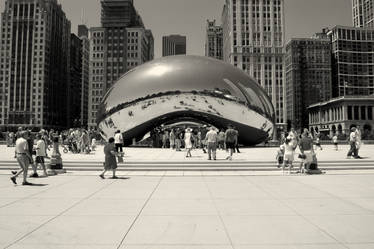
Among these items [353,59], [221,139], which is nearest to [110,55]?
[353,59]

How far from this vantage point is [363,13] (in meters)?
158

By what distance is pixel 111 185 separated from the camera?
8.59 meters

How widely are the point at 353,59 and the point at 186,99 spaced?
5627 inches

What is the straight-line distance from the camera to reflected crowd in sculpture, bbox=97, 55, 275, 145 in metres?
21.4

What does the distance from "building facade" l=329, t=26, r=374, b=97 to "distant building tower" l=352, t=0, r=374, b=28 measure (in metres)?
17.1

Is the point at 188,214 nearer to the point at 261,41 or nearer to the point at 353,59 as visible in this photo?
the point at 261,41

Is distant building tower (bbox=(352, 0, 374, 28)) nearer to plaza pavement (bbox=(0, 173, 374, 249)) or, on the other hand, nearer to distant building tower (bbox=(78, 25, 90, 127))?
distant building tower (bbox=(78, 25, 90, 127))

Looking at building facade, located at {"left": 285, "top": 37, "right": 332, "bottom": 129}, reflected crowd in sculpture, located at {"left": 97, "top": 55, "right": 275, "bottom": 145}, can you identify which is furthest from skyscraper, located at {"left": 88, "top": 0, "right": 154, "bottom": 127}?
reflected crowd in sculpture, located at {"left": 97, "top": 55, "right": 275, "bottom": 145}

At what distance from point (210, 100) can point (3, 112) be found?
11730cm

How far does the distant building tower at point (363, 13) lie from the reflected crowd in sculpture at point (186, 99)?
514ft

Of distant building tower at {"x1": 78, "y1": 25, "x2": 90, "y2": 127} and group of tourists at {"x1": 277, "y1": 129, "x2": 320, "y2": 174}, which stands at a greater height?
distant building tower at {"x1": 78, "y1": 25, "x2": 90, "y2": 127}

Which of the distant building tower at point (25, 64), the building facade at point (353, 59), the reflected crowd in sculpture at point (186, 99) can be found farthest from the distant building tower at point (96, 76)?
the reflected crowd in sculpture at point (186, 99)

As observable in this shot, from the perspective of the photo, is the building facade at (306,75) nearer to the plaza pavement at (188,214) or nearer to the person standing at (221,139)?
the person standing at (221,139)

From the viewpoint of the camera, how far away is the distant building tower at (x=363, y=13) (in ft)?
494
